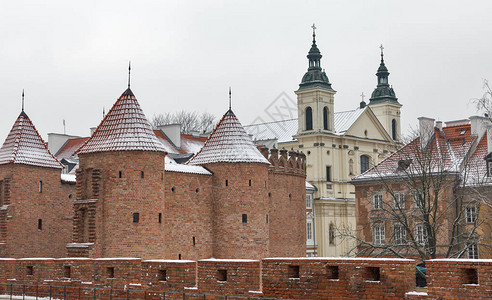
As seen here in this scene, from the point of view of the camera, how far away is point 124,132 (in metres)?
32.4

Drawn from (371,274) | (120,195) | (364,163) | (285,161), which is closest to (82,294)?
(120,195)

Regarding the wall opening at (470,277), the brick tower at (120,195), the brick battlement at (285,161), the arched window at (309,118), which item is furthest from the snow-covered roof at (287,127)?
the wall opening at (470,277)

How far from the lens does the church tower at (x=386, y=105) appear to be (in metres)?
82.2

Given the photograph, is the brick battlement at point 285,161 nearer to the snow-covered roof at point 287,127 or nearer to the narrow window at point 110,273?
the narrow window at point 110,273

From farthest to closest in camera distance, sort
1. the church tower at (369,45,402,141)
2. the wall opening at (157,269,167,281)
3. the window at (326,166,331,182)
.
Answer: the church tower at (369,45,402,141), the window at (326,166,331,182), the wall opening at (157,269,167,281)

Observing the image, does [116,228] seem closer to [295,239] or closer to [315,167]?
[295,239]

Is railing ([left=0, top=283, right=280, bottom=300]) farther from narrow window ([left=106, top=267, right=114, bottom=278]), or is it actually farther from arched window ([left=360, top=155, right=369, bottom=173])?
arched window ([left=360, top=155, right=369, bottom=173])

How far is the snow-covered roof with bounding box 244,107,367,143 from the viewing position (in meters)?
75.1

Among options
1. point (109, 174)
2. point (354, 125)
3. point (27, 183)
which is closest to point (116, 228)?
point (109, 174)

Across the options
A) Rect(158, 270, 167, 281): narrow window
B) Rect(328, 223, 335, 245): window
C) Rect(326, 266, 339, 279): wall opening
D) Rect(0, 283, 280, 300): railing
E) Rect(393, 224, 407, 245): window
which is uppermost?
Rect(328, 223, 335, 245): window

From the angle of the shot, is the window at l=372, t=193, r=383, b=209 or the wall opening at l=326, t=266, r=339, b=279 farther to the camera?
the window at l=372, t=193, r=383, b=209

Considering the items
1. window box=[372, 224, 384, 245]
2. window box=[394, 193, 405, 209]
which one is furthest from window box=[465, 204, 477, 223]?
window box=[372, 224, 384, 245]

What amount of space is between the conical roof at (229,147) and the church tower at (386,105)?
151ft

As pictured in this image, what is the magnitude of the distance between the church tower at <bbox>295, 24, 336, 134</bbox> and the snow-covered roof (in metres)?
2.21
